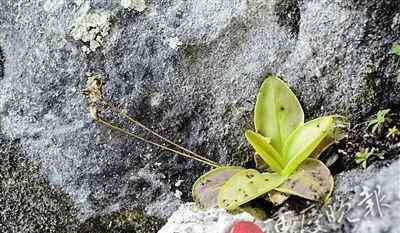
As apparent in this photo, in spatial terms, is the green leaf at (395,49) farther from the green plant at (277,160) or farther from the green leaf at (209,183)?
the green leaf at (209,183)

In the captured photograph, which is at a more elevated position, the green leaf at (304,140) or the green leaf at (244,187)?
the green leaf at (304,140)

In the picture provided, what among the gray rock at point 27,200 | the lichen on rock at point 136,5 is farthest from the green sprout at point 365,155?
the gray rock at point 27,200

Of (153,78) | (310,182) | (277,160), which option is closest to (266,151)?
(277,160)

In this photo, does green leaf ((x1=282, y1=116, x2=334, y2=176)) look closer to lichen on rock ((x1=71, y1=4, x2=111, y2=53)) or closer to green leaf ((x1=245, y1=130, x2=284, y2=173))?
green leaf ((x1=245, y1=130, x2=284, y2=173))

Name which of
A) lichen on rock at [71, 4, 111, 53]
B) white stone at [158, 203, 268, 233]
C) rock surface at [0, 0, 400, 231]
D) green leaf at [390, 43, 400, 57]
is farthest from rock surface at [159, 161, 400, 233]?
lichen on rock at [71, 4, 111, 53]

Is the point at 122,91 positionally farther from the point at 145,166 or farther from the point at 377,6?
the point at 377,6
